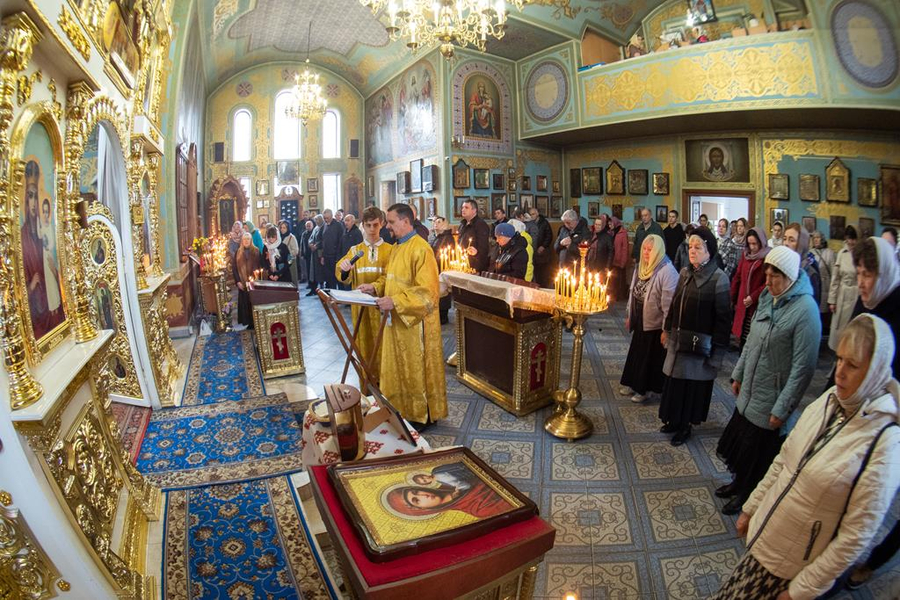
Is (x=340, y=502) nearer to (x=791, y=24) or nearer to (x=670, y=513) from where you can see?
(x=670, y=513)

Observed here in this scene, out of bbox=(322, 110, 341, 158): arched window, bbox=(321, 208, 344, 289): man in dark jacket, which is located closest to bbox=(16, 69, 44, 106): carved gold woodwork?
bbox=(321, 208, 344, 289): man in dark jacket

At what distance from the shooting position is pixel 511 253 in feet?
20.5

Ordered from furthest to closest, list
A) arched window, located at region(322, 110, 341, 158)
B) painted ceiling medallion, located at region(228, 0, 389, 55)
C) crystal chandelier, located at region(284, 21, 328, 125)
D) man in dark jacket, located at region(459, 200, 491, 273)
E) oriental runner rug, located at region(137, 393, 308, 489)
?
arched window, located at region(322, 110, 341, 158) → crystal chandelier, located at region(284, 21, 328, 125) → painted ceiling medallion, located at region(228, 0, 389, 55) → man in dark jacket, located at region(459, 200, 491, 273) → oriental runner rug, located at region(137, 393, 308, 489)

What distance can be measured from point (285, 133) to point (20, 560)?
1739 centimetres

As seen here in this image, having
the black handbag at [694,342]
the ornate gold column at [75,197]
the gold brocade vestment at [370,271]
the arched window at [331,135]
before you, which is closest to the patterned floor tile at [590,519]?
the black handbag at [694,342]

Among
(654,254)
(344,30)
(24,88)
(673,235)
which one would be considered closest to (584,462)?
(654,254)

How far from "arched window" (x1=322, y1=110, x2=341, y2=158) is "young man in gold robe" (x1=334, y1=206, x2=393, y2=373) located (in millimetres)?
14205

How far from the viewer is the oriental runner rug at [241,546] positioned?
259 centimetres

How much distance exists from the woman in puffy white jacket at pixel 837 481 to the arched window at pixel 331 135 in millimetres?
17725

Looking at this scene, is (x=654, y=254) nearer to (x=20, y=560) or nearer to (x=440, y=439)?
(x=440, y=439)

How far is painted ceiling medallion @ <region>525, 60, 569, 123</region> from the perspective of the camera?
38.7 feet

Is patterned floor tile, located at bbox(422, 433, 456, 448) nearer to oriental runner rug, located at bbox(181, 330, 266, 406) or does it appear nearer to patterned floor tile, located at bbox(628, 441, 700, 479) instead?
patterned floor tile, located at bbox(628, 441, 700, 479)

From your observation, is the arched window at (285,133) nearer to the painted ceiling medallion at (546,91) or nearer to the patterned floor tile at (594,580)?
the painted ceiling medallion at (546,91)

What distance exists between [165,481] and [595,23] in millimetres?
12477
